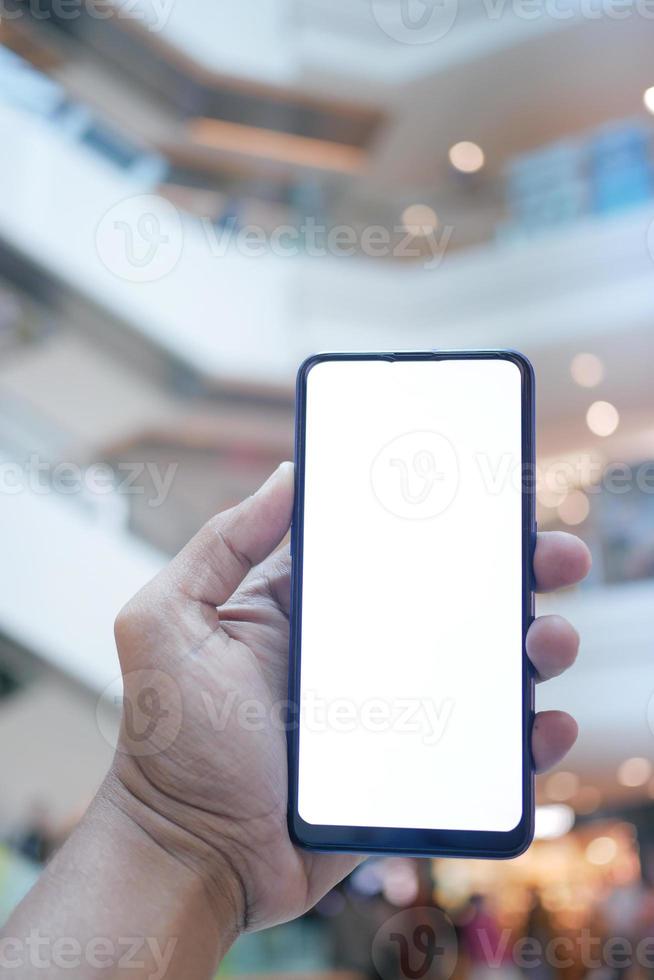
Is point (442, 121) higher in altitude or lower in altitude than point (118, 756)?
higher

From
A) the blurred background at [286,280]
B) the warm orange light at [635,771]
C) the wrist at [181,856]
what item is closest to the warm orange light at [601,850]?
the warm orange light at [635,771]

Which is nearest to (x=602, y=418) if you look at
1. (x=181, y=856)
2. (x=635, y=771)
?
(x=635, y=771)

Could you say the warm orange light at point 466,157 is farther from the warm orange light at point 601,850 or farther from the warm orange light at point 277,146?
the warm orange light at point 601,850

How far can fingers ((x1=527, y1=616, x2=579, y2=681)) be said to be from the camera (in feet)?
4.09

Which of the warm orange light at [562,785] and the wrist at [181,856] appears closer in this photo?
the wrist at [181,856]

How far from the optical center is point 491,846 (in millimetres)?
1229

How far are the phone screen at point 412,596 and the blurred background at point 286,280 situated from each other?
4.87 meters

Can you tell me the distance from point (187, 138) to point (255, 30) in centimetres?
114

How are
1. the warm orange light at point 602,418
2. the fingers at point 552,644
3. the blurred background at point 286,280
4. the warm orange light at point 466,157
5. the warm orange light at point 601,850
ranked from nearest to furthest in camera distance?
the fingers at point 552,644 → the blurred background at point 286,280 → the warm orange light at point 602,418 → the warm orange light at point 466,157 → the warm orange light at point 601,850

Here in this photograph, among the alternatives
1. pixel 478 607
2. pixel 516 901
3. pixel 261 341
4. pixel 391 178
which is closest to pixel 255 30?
pixel 391 178

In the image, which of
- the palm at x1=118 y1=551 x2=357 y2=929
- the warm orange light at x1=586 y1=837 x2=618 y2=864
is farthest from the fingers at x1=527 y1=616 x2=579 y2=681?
the warm orange light at x1=586 y1=837 x2=618 y2=864

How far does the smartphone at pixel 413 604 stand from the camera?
126 cm

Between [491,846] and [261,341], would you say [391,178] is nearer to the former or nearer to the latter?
[261,341]

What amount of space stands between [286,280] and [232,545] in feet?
20.9
